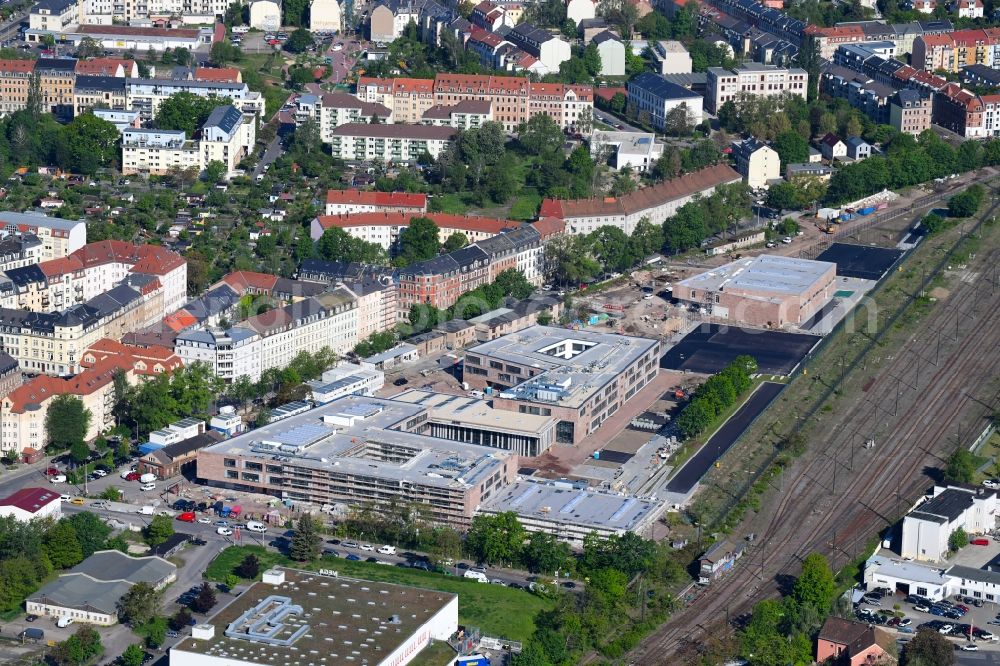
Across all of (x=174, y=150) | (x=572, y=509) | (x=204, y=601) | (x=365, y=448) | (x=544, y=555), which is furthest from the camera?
(x=174, y=150)

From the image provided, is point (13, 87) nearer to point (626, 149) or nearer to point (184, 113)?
point (184, 113)

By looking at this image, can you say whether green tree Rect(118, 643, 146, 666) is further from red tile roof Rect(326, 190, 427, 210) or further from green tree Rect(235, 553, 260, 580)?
red tile roof Rect(326, 190, 427, 210)

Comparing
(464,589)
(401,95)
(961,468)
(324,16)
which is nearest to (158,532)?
(464,589)

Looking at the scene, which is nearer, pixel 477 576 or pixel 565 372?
pixel 477 576

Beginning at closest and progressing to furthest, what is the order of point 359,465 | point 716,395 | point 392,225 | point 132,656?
point 132,656 < point 359,465 < point 716,395 < point 392,225

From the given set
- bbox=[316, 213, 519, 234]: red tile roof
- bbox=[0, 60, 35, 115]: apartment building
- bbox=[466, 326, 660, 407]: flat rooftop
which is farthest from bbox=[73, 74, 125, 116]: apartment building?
bbox=[466, 326, 660, 407]: flat rooftop

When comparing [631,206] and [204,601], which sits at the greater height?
[631,206]

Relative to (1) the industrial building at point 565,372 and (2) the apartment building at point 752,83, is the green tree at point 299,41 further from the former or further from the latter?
(1) the industrial building at point 565,372
